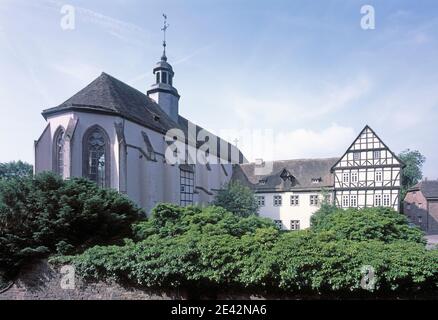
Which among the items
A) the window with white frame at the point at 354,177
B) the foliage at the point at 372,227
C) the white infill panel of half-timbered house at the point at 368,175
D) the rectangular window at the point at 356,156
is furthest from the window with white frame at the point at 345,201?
the foliage at the point at 372,227

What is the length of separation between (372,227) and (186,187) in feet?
65.7

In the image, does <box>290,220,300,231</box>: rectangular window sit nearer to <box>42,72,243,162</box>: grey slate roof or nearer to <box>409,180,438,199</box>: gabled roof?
<box>42,72,243,162</box>: grey slate roof

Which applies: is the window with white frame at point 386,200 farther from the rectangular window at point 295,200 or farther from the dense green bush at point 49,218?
the dense green bush at point 49,218

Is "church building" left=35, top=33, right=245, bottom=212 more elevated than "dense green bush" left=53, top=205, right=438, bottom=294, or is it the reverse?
"church building" left=35, top=33, right=245, bottom=212

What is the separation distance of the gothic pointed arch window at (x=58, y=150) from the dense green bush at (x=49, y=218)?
429 inches

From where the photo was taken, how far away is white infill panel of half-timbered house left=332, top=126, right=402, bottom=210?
28578 mm

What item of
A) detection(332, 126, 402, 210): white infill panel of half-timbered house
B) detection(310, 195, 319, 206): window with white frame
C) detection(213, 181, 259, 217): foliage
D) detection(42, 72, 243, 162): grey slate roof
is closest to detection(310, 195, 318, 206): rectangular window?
detection(310, 195, 319, 206): window with white frame

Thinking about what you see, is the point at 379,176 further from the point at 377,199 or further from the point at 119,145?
the point at 119,145

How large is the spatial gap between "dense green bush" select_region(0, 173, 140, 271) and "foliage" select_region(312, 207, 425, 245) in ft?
25.4

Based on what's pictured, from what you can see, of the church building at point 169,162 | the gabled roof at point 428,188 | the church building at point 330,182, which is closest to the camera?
the church building at point 169,162

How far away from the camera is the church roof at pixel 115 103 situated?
21781mm

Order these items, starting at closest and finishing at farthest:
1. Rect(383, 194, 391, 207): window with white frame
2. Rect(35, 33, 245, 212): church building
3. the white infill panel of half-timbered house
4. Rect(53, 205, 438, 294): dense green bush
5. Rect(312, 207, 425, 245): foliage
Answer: Rect(53, 205, 438, 294): dense green bush → Rect(312, 207, 425, 245): foliage → Rect(35, 33, 245, 212): church building → Rect(383, 194, 391, 207): window with white frame → the white infill panel of half-timbered house

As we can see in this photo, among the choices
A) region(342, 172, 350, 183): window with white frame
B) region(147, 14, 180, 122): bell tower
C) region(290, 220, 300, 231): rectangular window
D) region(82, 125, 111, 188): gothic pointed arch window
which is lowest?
region(290, 220, 300, 231): rectangular window

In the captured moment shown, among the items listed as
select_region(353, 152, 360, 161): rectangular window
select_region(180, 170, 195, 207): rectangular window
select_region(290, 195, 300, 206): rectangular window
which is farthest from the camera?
select_region(290, 195, 300, 206): rectangular window
